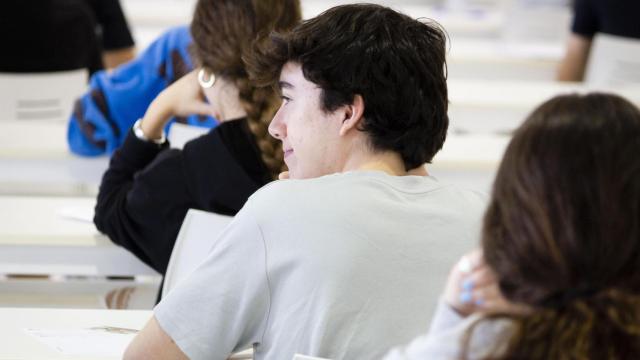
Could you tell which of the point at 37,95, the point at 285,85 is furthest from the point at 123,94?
the point at 285,85

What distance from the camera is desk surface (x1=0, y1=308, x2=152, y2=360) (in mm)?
1524

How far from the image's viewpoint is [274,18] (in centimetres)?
214

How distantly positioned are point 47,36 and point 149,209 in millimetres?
1887

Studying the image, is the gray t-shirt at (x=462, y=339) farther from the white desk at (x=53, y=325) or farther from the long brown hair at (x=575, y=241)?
the white desk at (x=53, y=325)

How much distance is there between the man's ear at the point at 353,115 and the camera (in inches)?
58.4

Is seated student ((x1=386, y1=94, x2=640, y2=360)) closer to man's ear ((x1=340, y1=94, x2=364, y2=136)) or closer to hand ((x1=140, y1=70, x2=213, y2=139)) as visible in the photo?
man's ear ((x1=340, y1=94, x2=364, y2=136))

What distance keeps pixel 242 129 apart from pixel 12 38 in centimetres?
199

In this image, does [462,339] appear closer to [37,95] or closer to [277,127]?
[277,127]

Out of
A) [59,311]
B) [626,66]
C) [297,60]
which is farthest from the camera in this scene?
[626,66]

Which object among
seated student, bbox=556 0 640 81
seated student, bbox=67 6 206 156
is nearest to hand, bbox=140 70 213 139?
seated student, bbox=67 6 206 156

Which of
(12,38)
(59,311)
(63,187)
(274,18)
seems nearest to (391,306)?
(59,311)

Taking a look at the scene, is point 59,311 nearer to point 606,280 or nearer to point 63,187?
point 606,280

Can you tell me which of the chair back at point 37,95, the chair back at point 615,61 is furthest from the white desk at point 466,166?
the chair back at point 615,61

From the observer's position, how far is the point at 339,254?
1.35 meters
